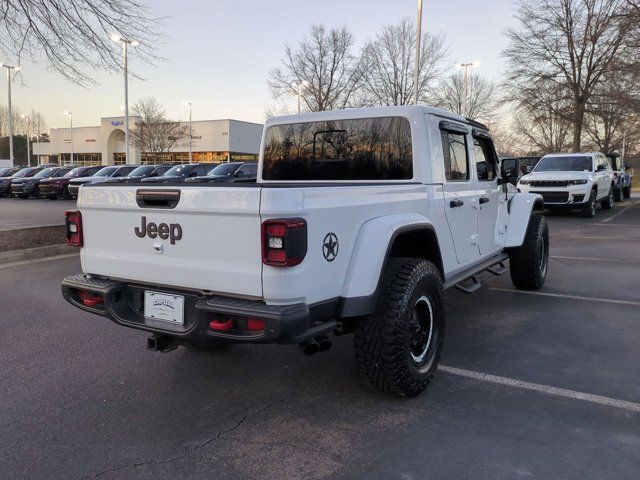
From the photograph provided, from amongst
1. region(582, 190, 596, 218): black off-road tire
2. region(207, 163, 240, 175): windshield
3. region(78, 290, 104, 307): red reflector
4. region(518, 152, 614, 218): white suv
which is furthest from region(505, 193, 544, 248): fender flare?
region(207, 163, 240, 175): windshield

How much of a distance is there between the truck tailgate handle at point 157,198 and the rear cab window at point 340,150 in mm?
1748

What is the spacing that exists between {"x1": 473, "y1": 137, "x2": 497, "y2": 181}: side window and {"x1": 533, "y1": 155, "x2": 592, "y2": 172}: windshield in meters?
12.2

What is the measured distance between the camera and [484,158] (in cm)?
539

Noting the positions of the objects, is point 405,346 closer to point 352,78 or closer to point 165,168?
point 165,168

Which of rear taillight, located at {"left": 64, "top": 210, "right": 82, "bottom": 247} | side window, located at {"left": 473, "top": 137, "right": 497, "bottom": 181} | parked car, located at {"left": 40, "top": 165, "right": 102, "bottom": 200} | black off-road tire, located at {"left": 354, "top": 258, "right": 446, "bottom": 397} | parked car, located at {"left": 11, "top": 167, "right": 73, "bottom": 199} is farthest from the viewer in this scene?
parked car, located at {"left": 11, "top": 167, "right": 73, "bottom": 199}

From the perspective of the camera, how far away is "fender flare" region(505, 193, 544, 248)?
588cm

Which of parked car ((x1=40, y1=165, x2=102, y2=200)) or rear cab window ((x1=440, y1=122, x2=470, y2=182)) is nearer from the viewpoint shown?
rear cab window ((x1=440, y1=122, x2=470, y2=182))

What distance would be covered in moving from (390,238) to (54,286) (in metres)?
5.35

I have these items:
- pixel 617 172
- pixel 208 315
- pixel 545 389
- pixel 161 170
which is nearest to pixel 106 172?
pixel 161 170

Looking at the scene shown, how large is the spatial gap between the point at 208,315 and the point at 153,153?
194ft

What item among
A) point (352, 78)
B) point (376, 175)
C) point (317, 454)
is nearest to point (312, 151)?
point (376, 175)

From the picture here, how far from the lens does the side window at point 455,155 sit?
436 cm

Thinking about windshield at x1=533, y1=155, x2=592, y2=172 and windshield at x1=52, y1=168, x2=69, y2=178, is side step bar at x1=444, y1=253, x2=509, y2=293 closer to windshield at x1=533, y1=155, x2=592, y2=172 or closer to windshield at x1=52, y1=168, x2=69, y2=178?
windshield at x1=533, y1=155, x2=592, y2=172

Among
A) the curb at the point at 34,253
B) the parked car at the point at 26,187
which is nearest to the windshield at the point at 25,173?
the parked car at the point at 26,187
